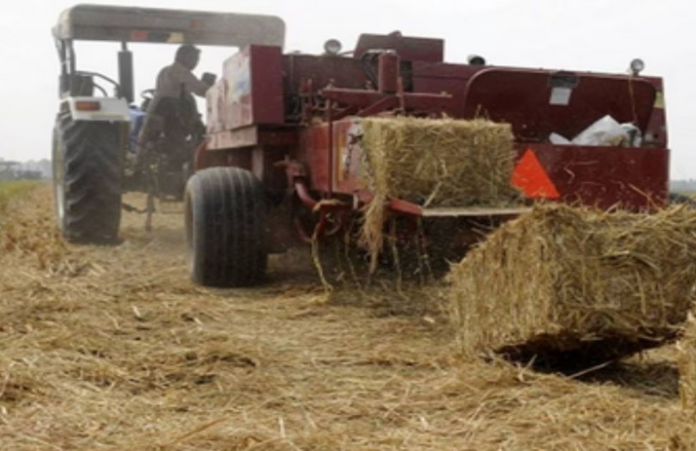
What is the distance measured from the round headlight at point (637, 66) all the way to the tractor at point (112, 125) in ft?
12.8

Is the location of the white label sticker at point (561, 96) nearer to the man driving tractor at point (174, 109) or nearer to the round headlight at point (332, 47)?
the round headlight at point (332, 47)

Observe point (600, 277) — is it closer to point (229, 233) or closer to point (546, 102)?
point (546, 102)

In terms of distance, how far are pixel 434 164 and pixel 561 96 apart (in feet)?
5.10

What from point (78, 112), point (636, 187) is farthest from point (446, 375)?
point (78, 112)

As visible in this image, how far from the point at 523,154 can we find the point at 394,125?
92 cm

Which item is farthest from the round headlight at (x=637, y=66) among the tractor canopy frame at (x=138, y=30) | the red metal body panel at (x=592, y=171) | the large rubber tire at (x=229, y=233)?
the tractor canopy frame at (x=138, y=30)

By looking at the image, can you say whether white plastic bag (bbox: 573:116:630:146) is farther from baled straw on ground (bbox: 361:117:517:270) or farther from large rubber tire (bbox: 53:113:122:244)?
large rubber tire (bbox: 53:113:122:244)

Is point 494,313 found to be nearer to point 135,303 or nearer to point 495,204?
point 495,204

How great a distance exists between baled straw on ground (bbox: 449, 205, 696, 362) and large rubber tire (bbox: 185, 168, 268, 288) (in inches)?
109

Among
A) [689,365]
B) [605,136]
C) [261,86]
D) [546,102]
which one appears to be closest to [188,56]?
[261,86]

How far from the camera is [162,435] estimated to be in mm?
3146

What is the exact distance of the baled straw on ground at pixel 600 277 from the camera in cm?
375

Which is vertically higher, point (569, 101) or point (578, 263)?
point (569, 101)

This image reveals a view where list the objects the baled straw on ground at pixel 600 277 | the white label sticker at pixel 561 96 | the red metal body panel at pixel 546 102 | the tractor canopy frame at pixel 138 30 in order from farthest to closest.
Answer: the tractor canopy frame at pixel 138 30 < the white label sticker at pixel 561 96 < the red metal body panel at pixel 546 102 < the baled straw on ground at pixel 600 277
